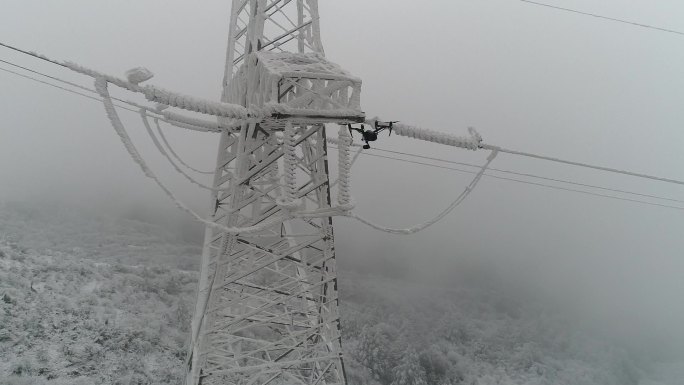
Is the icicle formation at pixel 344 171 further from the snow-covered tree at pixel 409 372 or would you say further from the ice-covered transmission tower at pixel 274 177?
the snow-covered tree at pixel 409 372

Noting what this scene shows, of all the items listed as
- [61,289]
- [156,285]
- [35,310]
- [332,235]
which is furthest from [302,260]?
[156,285]

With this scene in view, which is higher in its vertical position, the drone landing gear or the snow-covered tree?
the drone landing gear

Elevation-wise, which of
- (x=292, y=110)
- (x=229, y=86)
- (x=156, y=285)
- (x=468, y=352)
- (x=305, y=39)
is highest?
(x=305, y=39)

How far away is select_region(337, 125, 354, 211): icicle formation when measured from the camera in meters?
11.1

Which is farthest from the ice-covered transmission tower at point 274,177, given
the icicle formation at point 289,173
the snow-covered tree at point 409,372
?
the snow-covered tree at point 409,372

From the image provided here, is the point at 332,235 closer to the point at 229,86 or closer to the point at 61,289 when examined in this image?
the point at 229,86

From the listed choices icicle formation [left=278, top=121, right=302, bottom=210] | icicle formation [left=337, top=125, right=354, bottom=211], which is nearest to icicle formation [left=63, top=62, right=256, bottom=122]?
icicle formation [left=278, top=121, right=302, bottom=210]

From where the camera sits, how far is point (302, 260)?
1683cm

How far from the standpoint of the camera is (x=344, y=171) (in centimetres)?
1123

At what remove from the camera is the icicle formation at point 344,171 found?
36.3 feet

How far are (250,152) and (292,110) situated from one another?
3.71m

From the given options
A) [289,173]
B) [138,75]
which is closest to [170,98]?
[138,75]

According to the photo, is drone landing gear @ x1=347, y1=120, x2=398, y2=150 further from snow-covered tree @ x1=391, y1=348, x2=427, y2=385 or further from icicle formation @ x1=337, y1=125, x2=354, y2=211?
snow-covered tree @ x1=391, y1=348, x2=427, y2=385

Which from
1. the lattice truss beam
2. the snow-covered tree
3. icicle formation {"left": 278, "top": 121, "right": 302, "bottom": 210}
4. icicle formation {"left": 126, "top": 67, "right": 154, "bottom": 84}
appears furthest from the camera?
the snow-covered tree
